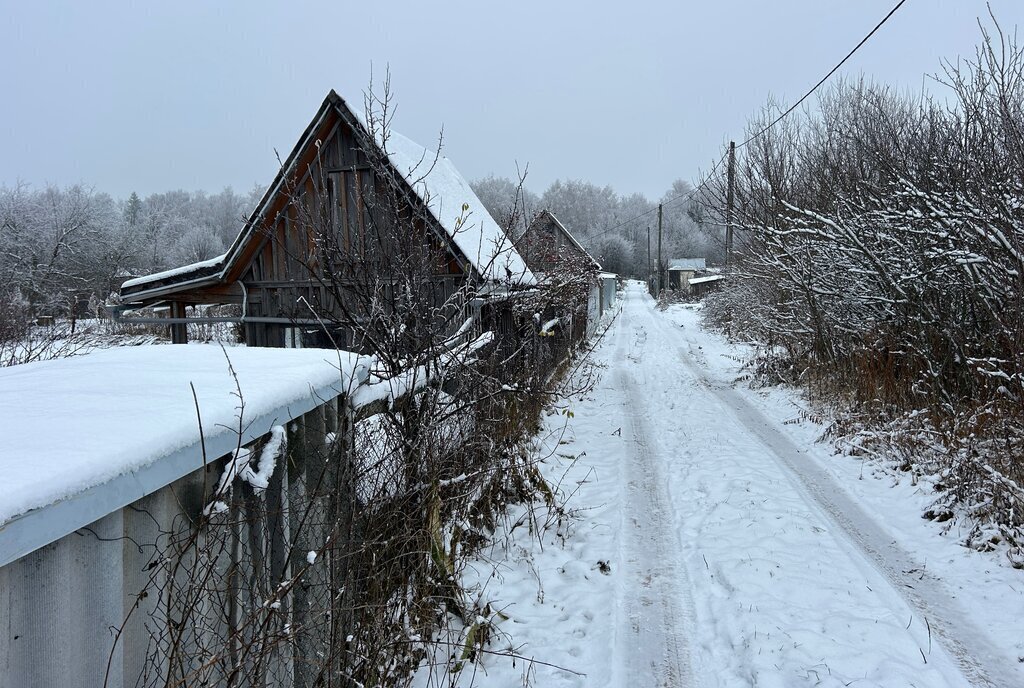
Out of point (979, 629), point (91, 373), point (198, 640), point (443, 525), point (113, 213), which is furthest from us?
point (113, 213)

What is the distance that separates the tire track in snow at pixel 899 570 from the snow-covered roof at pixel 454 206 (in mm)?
4273

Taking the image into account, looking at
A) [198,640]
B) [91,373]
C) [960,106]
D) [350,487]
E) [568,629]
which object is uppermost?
[960,106]

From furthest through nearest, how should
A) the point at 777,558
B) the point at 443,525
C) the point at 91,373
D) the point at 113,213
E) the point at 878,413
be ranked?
1. the point at 113,213
2. the point at 878,413
3. the point at 777,558
4. the point at 443,525
5. the point at 91,373

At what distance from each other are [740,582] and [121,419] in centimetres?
423

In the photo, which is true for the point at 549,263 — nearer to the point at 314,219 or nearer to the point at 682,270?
the point at 314,219

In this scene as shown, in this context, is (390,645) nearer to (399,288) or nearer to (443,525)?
(443,525)

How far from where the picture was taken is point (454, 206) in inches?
417

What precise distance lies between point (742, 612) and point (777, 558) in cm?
94

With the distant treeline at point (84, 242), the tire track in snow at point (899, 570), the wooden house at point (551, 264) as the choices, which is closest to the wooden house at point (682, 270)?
the distant treeline at point (84, 242)

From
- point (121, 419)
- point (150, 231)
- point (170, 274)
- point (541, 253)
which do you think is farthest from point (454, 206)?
point (150, 231)

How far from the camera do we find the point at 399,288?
14.9ft

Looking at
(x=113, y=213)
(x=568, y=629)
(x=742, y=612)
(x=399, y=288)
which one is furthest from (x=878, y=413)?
(x=113, y=213)

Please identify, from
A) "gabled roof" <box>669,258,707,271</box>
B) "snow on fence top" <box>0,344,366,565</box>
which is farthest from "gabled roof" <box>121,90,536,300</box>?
"gabled roof" <box>669,258,707,271</box>

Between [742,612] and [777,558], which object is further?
[777,558]
